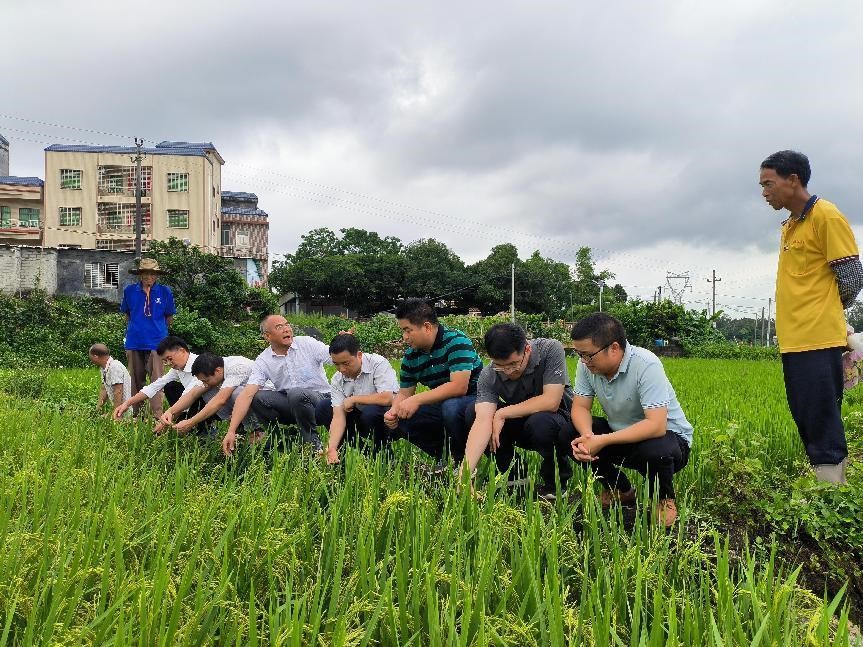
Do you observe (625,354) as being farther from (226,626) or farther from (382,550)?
(226,626)

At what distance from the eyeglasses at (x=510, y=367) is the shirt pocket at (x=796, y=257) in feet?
3.80

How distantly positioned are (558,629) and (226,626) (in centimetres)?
79

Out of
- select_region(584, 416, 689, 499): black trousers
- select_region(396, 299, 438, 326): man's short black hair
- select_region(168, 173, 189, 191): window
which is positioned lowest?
select_region(584, 416, 689, 499): black trousers

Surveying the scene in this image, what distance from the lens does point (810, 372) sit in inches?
110

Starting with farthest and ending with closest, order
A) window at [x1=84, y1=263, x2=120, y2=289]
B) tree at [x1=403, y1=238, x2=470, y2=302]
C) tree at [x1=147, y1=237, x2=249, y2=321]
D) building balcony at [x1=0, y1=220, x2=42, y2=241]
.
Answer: tree at [x1=403, y1=238, x2=470, y2=302] → building balcony at [x1=0, y1=220, x2=42, y2=241] → window at [x1=84, y1=263, x2=120, y2=289] → tree at [x1=147, y1=237, x2=249, y2=321]

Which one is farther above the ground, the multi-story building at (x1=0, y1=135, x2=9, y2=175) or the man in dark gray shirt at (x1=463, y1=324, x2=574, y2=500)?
the multi-story building at (x1=0, y1=135, x2=9, y2=175)

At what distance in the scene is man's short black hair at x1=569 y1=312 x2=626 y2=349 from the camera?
8.91ft

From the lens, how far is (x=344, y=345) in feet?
12.0

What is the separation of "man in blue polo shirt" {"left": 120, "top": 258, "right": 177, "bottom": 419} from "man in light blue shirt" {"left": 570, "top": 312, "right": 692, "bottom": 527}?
4.10 metres

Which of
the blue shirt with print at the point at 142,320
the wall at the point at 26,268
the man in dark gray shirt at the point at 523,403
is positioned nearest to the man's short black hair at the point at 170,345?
the blue shirt with print at the point at 142,320

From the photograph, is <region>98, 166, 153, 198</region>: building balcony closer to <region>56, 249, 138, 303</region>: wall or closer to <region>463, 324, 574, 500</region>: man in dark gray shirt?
<region>56, 249, 138, 303</region>: wall

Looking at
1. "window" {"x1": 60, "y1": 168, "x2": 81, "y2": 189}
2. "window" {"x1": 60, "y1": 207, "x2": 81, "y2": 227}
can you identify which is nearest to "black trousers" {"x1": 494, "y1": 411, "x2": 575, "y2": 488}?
"window" {"x1": 60, "y1": 207, "x2": 81, "y2": 227}

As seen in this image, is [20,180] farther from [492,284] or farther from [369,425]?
[369,425]

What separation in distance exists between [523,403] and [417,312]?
0.71m
